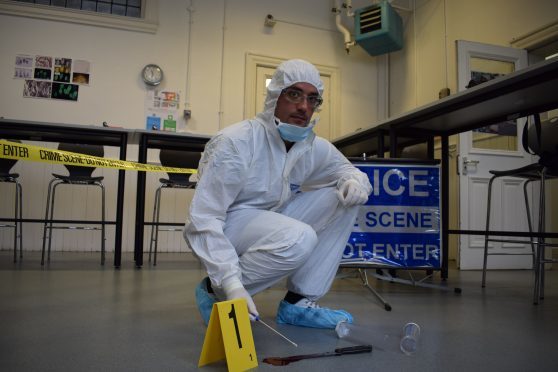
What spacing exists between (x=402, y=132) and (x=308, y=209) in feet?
5.34

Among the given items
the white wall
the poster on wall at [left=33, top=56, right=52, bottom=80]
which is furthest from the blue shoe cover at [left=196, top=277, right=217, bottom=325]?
the poster on wall at [left=33, top=56, right=52, bottom=80]

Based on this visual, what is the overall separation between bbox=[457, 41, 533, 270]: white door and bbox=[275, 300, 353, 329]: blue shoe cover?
2559 mm

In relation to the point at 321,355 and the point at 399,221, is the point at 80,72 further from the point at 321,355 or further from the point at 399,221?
the point at 321,355

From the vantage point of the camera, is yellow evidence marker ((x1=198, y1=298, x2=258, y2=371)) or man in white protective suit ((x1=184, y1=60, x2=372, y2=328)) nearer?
yellow evidence marker ((x1=198, y1=298, x2=258, y2=371))

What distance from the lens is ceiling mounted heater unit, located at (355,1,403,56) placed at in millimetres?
4938

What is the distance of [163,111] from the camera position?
491cm

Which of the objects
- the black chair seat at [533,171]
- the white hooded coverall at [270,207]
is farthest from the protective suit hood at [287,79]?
the black chair seat at [533,171]

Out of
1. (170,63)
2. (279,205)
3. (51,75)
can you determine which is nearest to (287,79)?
(279,205)

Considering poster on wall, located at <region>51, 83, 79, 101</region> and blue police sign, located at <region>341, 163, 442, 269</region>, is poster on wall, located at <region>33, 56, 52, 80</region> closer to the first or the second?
poster on wall, located at <region>51, 83, 79, 101</region>

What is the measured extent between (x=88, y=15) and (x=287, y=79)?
4234mm

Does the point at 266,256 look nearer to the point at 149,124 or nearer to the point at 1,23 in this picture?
the point at 149,124

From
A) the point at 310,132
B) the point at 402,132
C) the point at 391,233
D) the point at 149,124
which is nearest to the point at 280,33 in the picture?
the point at 149,124

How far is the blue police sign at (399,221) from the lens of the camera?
229 cm

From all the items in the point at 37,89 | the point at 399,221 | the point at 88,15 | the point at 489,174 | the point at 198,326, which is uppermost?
the point at 88,15
